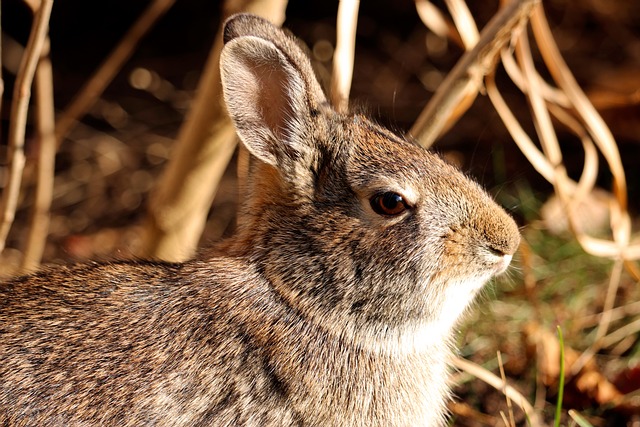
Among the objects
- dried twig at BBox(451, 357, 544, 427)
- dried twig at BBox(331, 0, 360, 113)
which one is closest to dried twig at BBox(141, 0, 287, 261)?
dried twig at BBox(331, 0, 360, 113)

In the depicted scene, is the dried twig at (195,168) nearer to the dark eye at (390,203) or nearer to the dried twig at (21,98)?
the dried twig at (21,98)

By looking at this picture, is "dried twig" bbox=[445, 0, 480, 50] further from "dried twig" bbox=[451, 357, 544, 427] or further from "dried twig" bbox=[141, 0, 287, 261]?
"dried twig" bbox=[451, 357, 544, 427]

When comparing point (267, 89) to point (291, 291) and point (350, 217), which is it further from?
point (291, 291)

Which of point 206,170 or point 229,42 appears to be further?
point 206,170

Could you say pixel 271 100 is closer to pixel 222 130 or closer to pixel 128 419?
pixel 222 130

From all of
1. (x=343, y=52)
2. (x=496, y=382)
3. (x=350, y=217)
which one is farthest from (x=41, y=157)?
(x=496, y=382)

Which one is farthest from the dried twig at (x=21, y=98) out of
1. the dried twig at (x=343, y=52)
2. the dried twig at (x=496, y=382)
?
the dried twig at (x=496, y=382)

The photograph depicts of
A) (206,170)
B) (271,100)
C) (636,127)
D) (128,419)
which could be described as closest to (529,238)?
(636,127)
